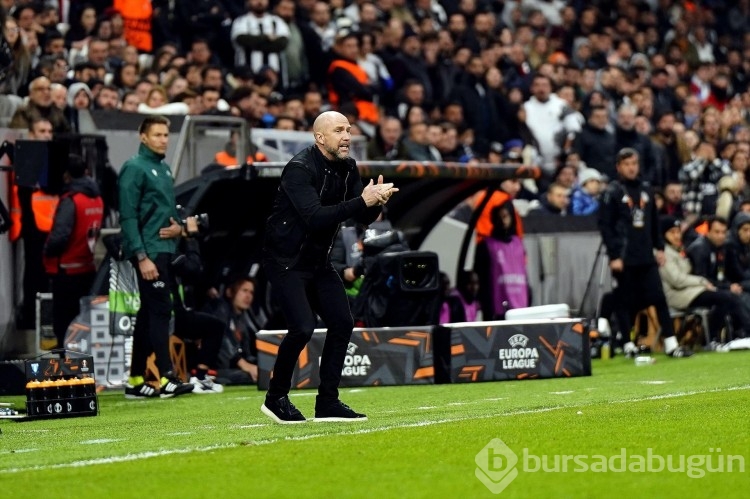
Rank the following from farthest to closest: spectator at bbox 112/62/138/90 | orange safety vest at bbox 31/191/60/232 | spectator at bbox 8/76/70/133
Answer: spectator at bbox 112/62/138/90
spectator at bbox 8/76/70/133
orange safety vest at bbox 31/191/60/232

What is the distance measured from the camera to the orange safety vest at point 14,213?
15669mm

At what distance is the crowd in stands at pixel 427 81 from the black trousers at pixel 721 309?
1.54 metres

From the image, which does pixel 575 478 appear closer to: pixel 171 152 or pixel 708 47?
pixel 171 152

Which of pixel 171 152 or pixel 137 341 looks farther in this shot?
pixel 171 152

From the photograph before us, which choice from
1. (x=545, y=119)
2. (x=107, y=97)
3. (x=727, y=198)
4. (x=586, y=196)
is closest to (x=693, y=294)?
(x=586, y=196)

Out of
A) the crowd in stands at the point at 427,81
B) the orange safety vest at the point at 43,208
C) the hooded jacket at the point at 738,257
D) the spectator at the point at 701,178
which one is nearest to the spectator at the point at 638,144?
the crowd in stands at the point at 427,81

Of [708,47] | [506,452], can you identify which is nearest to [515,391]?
[506,452]

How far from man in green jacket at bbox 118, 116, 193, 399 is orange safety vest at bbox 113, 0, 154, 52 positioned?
780cm

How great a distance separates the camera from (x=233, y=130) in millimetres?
17422

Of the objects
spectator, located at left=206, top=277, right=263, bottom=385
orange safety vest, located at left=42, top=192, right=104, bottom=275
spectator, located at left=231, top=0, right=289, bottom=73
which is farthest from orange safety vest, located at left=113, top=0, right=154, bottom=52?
orange safety vest, located at left=42, top=192, right=104, bottom=275

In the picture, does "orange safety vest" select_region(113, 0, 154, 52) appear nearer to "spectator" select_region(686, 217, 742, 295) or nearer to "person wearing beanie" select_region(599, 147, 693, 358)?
"person wearing beanie" select_region(599, 147, 693, 358)

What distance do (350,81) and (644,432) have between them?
44.3 ft

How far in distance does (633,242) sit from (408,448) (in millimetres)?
9871

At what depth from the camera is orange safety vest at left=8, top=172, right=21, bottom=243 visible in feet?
51.4
